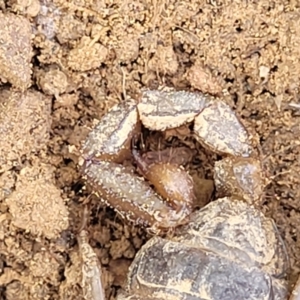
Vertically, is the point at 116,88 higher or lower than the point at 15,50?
lower

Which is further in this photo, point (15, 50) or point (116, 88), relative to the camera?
point (116, 88)

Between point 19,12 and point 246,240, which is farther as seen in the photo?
point 19,12

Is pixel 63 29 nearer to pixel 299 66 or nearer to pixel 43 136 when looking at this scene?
pixel 43 136

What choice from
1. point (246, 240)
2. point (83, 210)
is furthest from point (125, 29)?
point (246, 240)

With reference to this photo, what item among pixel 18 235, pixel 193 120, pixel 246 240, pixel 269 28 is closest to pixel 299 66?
pixel 269 28

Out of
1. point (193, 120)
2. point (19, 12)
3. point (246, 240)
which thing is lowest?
point (246, 240)

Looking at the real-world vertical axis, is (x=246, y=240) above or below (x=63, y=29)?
below
